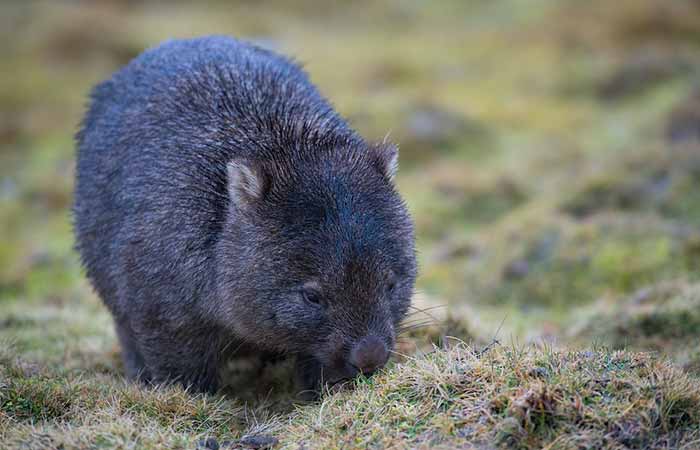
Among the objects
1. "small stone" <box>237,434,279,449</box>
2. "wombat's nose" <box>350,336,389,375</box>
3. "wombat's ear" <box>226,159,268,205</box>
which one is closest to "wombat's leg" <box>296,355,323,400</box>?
"wombat's nose" <box>350,336,389,375</box>

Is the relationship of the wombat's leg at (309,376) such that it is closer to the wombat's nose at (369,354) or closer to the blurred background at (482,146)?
the wombat's nose at (369,354)

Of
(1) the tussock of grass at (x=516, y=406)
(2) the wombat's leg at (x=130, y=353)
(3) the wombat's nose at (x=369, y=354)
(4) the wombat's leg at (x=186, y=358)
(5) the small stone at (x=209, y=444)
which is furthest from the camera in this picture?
(2) the wombat's leg at (x=130, y=353)

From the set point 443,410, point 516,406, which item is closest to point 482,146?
point 443,410

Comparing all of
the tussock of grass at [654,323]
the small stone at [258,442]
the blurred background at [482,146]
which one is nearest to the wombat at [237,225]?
the small stone at [258,442]

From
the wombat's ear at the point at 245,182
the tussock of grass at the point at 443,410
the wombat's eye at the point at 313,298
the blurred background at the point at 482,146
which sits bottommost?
the tussock of grass at the point at 443,410

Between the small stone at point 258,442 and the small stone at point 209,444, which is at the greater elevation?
the small stone at point 258,442

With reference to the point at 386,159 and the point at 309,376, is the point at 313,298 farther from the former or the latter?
the point at 386,159

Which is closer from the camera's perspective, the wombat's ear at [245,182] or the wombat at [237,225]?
the wombat at [237,225]
